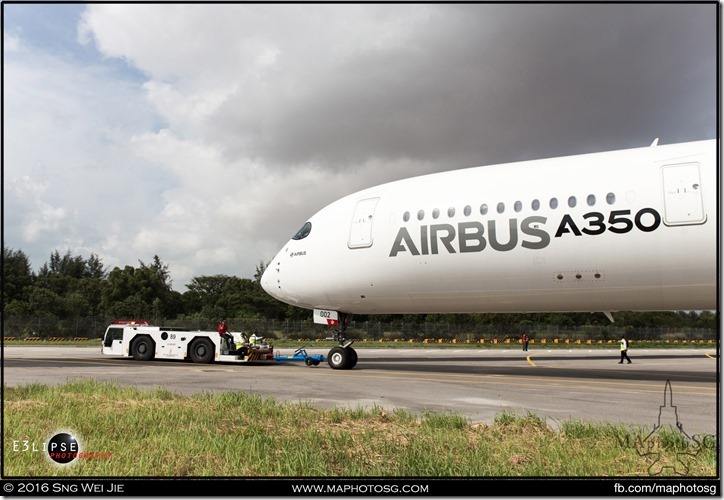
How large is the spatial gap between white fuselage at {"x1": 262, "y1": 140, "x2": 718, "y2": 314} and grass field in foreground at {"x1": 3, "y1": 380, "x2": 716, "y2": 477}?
7.17m

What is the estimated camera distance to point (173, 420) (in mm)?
7648

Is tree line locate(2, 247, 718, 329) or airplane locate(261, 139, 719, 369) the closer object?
airplane locate(261, 139, 719, 369)

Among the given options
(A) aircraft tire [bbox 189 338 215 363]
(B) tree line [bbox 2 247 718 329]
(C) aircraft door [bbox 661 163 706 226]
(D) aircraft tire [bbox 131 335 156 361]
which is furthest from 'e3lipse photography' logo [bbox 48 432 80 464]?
(B) tree line [bbox 2 247 718 329]

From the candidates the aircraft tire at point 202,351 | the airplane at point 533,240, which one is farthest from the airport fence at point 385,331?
the airplane at point 533,240

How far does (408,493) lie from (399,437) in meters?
2.79

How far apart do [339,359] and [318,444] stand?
12631 mm

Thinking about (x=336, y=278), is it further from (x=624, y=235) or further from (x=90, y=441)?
(x=90, y=441)

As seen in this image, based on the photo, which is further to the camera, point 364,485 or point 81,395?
point 81,395

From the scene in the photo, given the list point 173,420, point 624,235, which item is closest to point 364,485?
point 173,420

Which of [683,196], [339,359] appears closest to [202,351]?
[339,359]

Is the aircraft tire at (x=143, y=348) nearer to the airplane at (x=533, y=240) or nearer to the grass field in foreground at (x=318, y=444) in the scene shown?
the airplane at (x=533, y=240)

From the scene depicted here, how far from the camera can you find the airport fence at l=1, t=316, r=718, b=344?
53.5m

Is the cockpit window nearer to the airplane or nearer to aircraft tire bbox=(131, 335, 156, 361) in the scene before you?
the airplane

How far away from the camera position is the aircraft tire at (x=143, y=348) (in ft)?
76.8
